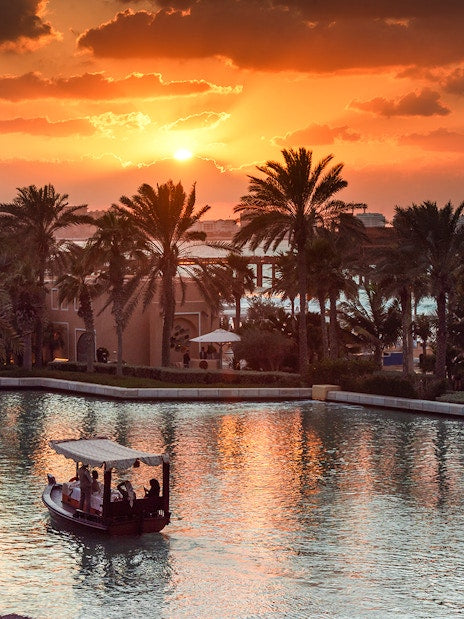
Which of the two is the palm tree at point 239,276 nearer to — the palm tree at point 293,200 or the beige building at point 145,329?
the beige building at point 145,329

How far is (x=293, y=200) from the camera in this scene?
5453 centimetres

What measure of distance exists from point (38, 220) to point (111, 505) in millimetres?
36972

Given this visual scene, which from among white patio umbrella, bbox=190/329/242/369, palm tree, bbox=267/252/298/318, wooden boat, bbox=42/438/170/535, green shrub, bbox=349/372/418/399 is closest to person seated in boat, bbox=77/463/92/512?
wooden boat, bbox=42/438/170/535

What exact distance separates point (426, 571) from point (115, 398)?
30063 millimetres

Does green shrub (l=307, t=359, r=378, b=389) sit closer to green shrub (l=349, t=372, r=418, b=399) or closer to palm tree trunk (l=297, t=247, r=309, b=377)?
green shrub (l=349, t=372, r=418, b=399)

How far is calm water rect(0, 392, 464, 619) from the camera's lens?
2180cm

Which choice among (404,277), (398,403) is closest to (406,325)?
(404,277)

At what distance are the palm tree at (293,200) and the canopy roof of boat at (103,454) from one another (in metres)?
26.1

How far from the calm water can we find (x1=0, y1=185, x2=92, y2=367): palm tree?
60.8ft

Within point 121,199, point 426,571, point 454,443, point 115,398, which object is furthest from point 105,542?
point 121,199

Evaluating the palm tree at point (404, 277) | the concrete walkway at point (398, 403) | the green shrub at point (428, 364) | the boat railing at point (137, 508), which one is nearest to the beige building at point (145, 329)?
the palm tree at point (404, 277)

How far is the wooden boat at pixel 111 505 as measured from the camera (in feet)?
85.0

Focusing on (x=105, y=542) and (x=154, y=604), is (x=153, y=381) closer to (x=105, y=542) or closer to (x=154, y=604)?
(x=105, y=542)

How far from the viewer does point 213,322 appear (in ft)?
222
